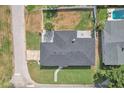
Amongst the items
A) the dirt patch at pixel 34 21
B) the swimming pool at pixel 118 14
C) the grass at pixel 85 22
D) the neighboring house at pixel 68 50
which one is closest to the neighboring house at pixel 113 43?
the swimming pool at pixel 118 14

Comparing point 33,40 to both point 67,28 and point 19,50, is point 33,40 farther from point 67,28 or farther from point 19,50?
point 67,28

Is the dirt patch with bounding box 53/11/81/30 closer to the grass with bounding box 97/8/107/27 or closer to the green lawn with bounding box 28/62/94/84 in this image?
the grass with bounding box 97/8/107/27

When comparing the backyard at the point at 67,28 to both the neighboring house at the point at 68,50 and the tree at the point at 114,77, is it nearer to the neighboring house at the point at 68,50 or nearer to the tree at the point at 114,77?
the neighboring house at the point at 68,50

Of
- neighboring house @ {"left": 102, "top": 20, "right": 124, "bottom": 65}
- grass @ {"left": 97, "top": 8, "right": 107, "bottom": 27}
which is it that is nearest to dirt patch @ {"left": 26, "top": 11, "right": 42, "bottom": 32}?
grass @ {"left": 97, "top": 8, "right": 107, "bottom": 27}

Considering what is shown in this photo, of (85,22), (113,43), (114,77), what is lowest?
(114,77)

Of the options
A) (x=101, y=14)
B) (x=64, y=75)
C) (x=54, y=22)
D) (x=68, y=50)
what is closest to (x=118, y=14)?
(x=101, y=14)

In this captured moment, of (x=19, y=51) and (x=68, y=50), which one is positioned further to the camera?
(x=19, y=51)
